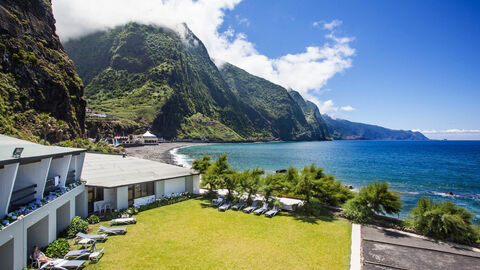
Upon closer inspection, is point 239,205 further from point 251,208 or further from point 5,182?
point 5,182

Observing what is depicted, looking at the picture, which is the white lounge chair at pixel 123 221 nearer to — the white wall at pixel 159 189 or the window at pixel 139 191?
the window at pixel 139 191

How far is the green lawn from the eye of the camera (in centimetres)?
1223

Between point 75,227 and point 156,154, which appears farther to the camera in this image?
point 156,154

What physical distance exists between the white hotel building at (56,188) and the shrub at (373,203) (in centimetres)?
1579

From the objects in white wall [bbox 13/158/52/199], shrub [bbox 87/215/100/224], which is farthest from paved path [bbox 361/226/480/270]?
shrub [bbox 87/215/100/224]

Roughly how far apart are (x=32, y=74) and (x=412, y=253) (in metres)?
73.6

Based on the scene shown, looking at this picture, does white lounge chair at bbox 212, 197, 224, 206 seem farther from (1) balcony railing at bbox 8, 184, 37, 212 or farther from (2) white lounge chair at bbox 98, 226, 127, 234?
(1) balcony railing at bbox 8, 184, 37, 212

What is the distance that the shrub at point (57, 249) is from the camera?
1194 centimetres

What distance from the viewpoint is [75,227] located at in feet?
49.0

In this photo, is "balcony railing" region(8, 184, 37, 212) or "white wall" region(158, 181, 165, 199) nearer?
"balcony railing" region(8, 184, 37, 212)

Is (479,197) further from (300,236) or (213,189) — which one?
(213,189)

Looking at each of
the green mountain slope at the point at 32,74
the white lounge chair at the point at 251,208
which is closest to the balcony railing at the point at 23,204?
the white lounge chair at the point at 251,208

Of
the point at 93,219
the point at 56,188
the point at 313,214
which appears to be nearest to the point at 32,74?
the point at 93,219

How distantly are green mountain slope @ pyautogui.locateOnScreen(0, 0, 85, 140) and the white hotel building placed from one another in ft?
96.4
